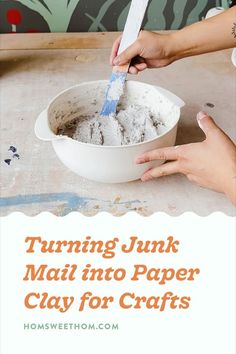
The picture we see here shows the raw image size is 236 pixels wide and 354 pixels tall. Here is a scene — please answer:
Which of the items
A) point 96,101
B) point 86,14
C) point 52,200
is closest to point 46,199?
point 52,200

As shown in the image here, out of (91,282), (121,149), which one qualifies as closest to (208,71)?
(121,149)

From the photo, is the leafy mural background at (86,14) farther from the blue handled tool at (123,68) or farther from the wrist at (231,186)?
the wrist at (231,186)

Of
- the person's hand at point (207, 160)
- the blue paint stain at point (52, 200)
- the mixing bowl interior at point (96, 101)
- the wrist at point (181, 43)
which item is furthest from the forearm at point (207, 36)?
the blue paint stain at point (52, 200)

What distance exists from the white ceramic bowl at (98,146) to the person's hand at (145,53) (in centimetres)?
6

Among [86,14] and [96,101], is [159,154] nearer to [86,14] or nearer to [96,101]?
[96,101]

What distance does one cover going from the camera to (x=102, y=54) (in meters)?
1.60

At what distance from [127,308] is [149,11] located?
46.3 inches

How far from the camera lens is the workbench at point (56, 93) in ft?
3.39

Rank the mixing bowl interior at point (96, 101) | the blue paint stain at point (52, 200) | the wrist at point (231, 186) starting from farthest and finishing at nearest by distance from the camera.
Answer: the mixing bowl interior at point (96, 101) → the blue paint stain at point (52, 200) → the wrist at point (231, 186)

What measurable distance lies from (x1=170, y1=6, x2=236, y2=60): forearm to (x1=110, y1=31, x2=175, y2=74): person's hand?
0.07ft

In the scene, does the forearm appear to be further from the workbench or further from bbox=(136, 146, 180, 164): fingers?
bbox=(136, 146, 180, 164): fingers

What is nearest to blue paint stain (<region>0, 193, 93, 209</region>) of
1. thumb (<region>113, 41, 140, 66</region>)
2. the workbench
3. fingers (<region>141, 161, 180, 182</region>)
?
the workbench

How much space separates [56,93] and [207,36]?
427 millimetres

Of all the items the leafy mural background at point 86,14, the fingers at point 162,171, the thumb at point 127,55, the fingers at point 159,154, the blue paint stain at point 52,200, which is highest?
the leafy mural background at point 86,14
